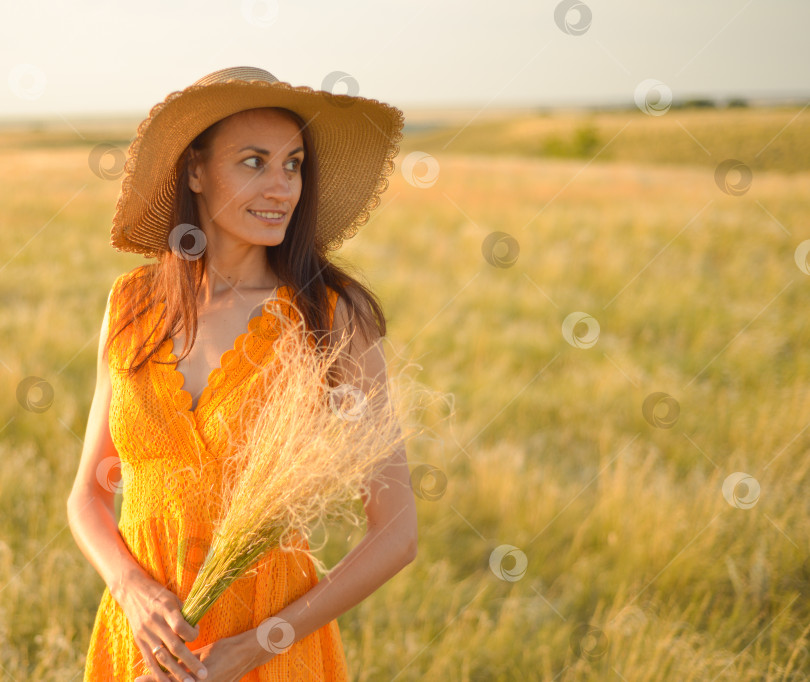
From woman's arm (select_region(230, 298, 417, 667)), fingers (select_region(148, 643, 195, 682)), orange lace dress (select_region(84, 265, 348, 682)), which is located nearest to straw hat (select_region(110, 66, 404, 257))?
orange lace dress (select_region(84, 265, 348, 682))

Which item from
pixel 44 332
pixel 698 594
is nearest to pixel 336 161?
pixel 698 594

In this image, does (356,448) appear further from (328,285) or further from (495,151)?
(495,151)

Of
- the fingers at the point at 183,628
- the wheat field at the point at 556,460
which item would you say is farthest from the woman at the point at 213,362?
the wheat field at the point at 556,460

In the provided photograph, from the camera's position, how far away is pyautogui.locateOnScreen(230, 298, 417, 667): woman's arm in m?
1.62

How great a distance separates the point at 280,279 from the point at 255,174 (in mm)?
297

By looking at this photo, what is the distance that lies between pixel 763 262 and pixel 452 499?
8279 millimetres

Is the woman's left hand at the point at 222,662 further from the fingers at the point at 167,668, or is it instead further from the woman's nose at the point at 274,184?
the woman's nose at the point at 274,184

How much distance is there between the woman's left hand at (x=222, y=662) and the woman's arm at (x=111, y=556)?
42 mm

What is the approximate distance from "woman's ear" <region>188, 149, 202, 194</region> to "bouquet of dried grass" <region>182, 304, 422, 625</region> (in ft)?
2.28

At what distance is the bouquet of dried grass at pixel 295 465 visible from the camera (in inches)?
55.7

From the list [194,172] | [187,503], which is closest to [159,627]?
[187,503]

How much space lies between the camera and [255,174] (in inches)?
72.5

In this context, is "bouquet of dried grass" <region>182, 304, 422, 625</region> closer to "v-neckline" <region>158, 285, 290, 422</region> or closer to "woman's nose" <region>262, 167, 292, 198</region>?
"v-neckline" <region>158, 285, 290, 422</region>

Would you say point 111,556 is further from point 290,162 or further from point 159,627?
point 290,162
